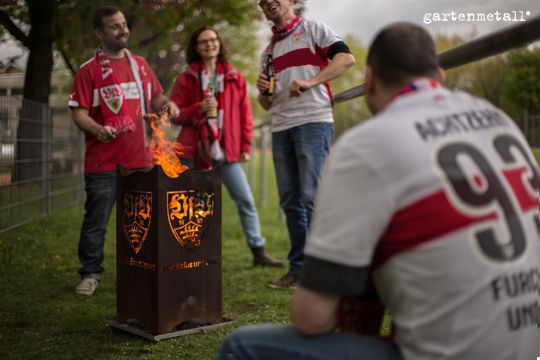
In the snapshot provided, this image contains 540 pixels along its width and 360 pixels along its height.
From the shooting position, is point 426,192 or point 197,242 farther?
point 197,242

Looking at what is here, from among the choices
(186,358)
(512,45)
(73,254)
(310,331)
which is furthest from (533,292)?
(73,254)

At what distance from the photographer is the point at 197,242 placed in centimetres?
353

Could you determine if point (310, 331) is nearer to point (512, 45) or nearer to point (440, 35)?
point (512, 45)

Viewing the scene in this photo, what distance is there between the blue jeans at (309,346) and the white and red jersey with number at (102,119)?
3033 mm

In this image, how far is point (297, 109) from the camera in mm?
4645

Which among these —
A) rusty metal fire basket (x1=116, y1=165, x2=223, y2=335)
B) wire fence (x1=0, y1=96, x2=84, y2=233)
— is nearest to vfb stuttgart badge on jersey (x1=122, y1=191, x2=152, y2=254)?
rusty metal fire basket (x1=116, y1=165, x2=223, y2=335)

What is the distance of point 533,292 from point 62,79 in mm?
12971

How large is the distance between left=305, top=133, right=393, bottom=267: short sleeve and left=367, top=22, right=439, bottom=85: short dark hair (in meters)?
0.27

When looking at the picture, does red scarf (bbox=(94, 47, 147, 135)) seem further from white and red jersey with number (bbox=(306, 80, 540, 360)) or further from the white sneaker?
white and red jersey with number (bbox=(306, 80, 540, 360))

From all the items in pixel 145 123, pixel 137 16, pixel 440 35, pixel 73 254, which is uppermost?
pixel 137 16

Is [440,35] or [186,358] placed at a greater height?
[440,35]

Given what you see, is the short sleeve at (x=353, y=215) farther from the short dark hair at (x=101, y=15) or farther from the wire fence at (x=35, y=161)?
the wire fence at (x=35, y=161)

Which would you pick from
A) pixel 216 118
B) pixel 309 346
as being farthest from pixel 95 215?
pixel 309 346

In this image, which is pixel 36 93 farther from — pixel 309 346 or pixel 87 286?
pixel 309 346
